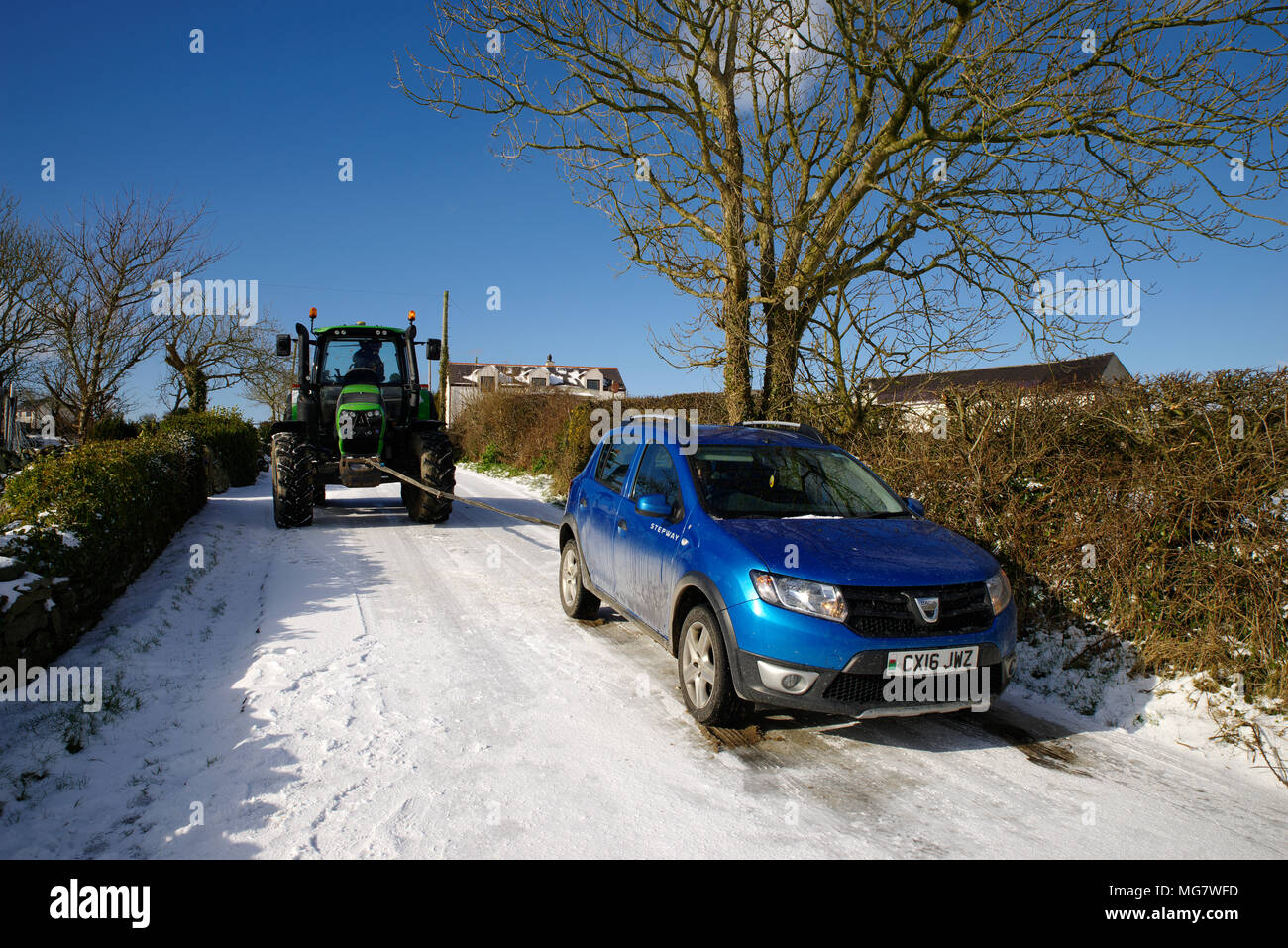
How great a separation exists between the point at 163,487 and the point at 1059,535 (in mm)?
9522

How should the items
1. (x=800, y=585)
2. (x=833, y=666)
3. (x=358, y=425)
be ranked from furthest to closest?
(x=358, y=425)
(x=800, y=585)
(x=833, y=666)

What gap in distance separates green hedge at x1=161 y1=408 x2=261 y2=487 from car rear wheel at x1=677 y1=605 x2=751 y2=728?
11.7 metres

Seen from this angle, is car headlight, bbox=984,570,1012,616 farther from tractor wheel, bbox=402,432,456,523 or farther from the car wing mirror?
tractor wheel, bbox=402,432,456,523

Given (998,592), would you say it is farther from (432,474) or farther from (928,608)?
(432,474)

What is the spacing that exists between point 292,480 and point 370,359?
8.44 feet

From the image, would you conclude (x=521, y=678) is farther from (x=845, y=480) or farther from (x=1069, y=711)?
(x=1069, y=711)

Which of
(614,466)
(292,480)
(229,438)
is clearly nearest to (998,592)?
(614,466)

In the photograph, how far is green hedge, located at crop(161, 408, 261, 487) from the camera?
14398 mm

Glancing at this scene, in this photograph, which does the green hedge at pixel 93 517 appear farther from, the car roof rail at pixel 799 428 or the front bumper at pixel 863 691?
the car roof rail at pixel 799 428

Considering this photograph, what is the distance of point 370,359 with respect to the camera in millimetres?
11977

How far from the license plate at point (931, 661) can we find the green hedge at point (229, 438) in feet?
42.2

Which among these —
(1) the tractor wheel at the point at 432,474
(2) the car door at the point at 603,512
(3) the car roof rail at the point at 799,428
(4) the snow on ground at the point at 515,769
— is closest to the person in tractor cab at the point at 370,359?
(1) the tractor wheel at the point at 432,474

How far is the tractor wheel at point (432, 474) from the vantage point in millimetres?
11031
